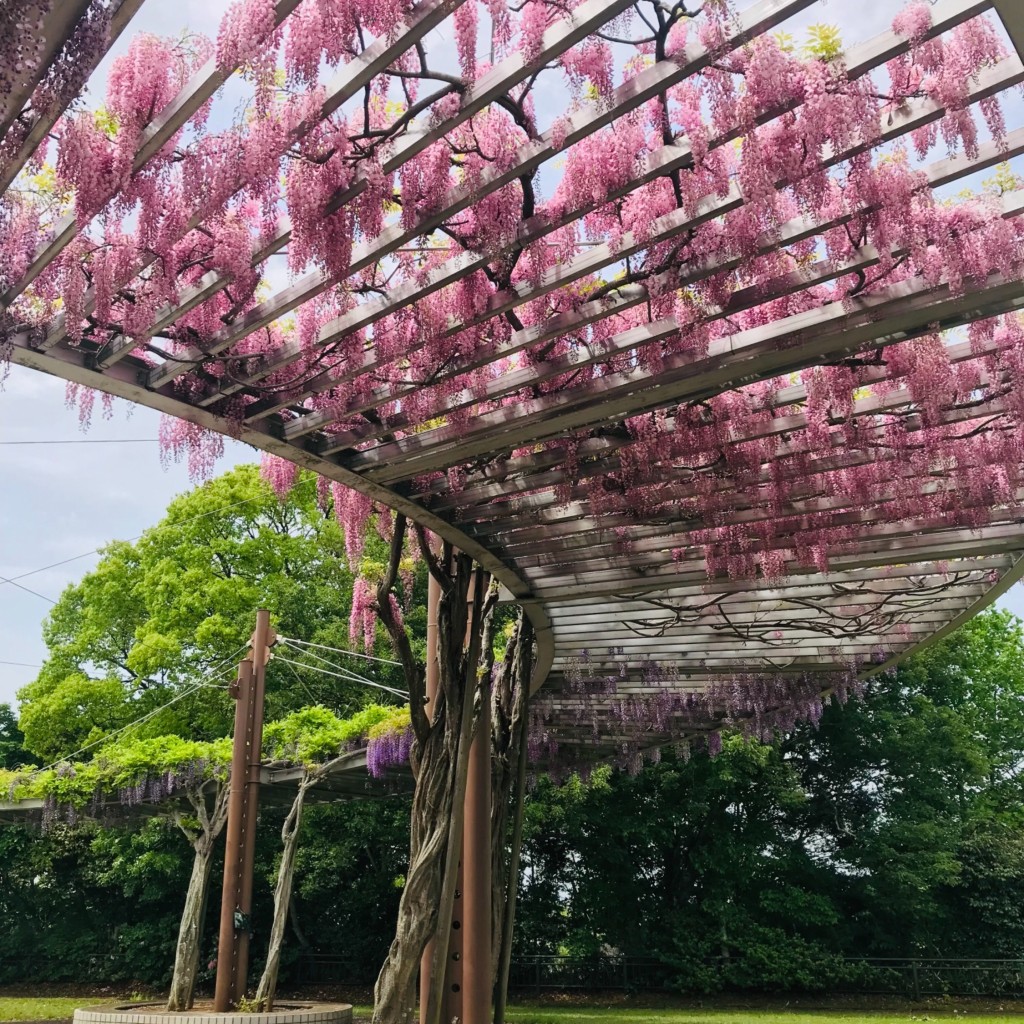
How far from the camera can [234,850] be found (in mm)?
8492

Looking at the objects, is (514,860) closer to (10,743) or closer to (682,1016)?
(682,1016)

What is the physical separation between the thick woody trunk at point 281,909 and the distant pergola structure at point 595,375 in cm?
482

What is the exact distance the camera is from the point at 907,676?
16297 mm

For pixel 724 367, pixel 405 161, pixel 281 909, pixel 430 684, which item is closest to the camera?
pixel 405 161

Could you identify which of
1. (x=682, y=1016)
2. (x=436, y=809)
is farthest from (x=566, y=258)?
(x=682, y=1016)

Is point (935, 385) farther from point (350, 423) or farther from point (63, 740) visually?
point (63, 740)

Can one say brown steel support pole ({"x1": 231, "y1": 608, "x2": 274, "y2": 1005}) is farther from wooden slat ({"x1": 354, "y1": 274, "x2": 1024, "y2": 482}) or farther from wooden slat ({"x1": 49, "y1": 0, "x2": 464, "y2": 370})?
wooden slat ({"x1": 49, "y1": 0, "x2": 464, "y2": 370})

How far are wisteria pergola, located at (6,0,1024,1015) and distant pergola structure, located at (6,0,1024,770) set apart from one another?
0.01 metres

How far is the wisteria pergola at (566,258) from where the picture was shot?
2.40 m

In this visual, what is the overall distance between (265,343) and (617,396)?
1309 millimetres

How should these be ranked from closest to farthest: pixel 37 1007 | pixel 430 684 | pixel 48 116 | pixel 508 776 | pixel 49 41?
pixel 49 41, pixel 48 116, pixel 430 684, pixel 508 776, pixel 37 1007

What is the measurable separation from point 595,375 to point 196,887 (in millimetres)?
8081

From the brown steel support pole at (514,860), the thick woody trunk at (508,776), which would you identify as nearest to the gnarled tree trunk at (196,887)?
the brown steel support pole at (514,860)

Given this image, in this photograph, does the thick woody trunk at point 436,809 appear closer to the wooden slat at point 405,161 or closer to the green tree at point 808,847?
the wooden slat at point 405,161
